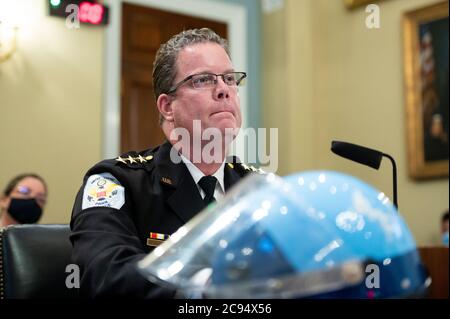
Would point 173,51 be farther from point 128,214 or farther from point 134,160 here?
point 128,214

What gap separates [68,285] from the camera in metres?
1.60

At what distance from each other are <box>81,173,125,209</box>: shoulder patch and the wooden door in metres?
3.33

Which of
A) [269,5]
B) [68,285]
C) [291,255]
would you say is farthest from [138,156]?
[269,5]

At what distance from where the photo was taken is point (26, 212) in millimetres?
2537

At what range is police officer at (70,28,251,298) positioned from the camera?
150cm

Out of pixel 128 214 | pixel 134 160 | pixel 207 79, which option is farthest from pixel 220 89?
pixel 128 214

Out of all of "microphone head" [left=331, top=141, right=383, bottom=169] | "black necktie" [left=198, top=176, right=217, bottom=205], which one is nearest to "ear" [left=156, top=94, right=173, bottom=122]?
"black necktie" [left=198, top=176, right=217, bottom=205]

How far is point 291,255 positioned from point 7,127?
12.7 ft

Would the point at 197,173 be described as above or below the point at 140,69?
below

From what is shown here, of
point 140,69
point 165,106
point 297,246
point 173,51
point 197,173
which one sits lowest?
point 297,246

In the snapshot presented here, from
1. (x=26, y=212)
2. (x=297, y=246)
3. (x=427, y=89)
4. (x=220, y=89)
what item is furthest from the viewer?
(x=427, y=89)

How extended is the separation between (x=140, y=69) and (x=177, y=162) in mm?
3414

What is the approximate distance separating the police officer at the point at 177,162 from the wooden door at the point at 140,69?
3118 mm

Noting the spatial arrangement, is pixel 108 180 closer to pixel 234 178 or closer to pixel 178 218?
pixel 178 218
